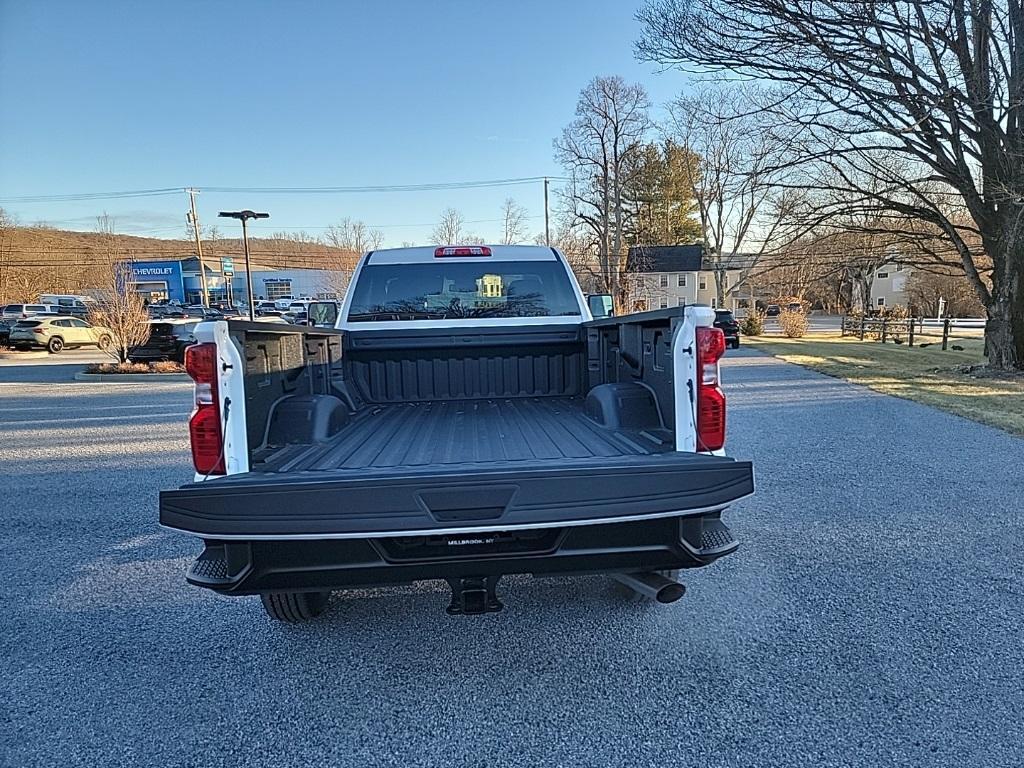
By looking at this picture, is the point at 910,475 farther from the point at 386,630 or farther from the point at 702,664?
the point at 386,630

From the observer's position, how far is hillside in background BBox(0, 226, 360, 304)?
→ 4484cm

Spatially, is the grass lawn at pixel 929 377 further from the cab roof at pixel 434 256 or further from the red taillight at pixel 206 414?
the red taillight at pixel 206 414

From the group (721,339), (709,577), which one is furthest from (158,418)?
(721,339)

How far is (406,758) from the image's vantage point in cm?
222

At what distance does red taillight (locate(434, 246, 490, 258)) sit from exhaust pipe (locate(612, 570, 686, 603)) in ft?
10.2

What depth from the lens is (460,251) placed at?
16.6ft

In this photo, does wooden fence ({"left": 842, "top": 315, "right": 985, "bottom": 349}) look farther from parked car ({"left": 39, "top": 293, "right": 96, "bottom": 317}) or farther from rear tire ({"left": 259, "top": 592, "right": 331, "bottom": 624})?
parked car ({"left": 39, "top": 293, "right": 96, "bottom": 317})

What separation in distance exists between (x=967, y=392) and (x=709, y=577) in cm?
1053

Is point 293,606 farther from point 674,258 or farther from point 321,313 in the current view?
point 674,258

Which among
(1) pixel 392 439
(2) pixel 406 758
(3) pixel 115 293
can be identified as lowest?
(2) pixel 406 758

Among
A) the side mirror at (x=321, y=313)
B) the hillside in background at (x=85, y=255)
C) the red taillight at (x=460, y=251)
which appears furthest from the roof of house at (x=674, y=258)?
the side mirror at (x=321, y=313)

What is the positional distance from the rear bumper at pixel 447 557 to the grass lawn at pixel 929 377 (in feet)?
25.7

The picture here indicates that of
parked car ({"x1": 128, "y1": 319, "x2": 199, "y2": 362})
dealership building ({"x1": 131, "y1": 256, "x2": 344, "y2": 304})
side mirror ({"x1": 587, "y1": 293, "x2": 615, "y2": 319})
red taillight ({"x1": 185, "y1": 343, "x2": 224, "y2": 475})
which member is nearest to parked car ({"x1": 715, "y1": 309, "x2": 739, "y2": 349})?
parked car ({"x1": 128, "y1": 319, "x2": 199, "y2": 362})

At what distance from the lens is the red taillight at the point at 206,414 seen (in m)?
2.31
